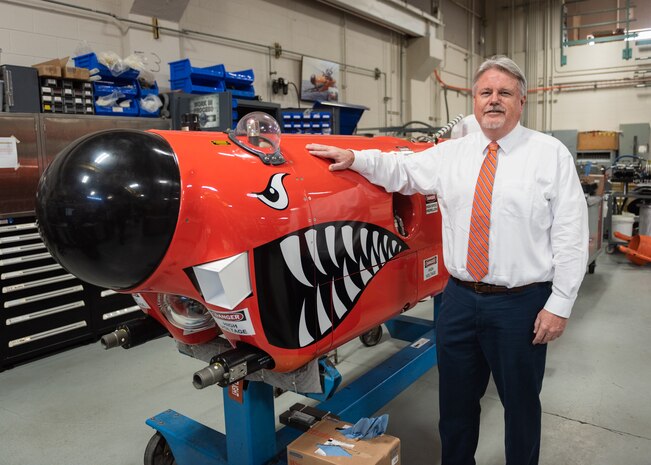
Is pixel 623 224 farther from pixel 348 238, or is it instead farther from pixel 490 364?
pixel 348 238

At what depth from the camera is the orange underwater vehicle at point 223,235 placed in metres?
1.33

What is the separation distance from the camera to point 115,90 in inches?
164

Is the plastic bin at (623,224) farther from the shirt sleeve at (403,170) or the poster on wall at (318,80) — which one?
the shirt sleeve at (403,170)

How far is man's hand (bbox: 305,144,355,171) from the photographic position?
1787 mm

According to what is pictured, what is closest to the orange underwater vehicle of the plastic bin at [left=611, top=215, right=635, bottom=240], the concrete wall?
the plastic bin at [left=611, top=215, right=635, bottom=240]

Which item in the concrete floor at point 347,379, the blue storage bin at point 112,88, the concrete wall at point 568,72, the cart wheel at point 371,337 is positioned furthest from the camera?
the concrete wall at point 568,72

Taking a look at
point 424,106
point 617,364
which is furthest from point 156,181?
point 424,106

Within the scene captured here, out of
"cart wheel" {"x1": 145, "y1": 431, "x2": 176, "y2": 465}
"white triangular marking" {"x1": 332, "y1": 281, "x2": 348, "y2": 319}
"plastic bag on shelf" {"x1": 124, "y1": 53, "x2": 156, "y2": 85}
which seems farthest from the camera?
"plastic bag on shelf" {"x1": 124, "y1": 53, "x2": 156, "y2": 85}

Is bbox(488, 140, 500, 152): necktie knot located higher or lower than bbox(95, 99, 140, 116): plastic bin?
lower

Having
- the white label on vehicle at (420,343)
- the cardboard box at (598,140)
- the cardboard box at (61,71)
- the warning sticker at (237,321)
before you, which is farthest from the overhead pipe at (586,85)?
the warning sticker at (237,321)

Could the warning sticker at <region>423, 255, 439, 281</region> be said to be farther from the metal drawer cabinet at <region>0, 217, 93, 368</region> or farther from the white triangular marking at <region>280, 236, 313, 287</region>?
the metal drawer cabinet at <region>0, 217, 93, 368</region>

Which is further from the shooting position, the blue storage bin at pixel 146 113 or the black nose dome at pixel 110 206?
the blue storage bin at pixel 146 113

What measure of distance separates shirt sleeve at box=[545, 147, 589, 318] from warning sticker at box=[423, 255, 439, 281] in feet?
2.20

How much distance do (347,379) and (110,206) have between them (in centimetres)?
221
